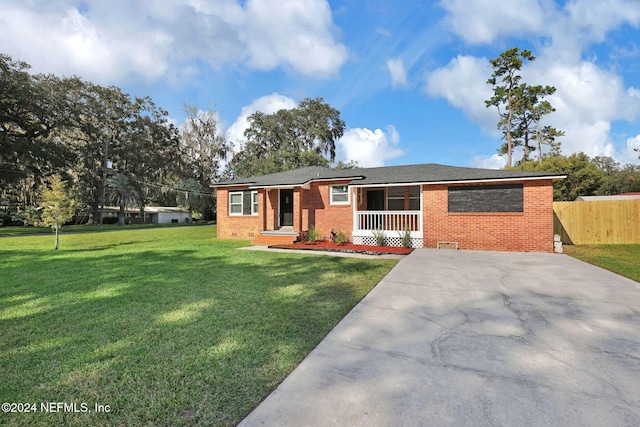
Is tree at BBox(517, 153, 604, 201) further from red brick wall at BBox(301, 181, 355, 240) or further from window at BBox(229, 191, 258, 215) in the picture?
window at BBox(229, 191, 258, 215)

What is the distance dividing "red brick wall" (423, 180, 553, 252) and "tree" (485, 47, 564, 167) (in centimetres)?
1915

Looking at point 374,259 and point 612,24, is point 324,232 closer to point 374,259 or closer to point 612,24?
point 374,259

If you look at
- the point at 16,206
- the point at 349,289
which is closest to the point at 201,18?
the point at 349,289

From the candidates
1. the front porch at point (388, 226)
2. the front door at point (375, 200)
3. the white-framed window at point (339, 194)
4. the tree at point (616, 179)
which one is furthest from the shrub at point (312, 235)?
the tree at point (616, 179)

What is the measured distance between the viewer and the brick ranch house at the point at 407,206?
943 cm

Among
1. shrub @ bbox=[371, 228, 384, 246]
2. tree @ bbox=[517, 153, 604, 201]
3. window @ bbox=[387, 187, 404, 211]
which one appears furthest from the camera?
tree @ bbox=[517, 153, 604, 201]

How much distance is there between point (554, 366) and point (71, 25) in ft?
54.9

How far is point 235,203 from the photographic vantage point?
1521 cm

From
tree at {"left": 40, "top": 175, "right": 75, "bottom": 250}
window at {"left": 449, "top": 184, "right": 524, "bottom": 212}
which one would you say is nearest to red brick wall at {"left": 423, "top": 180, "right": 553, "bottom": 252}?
window at {"left": 449, "top": 184, "right": 524, "bottom": 212}

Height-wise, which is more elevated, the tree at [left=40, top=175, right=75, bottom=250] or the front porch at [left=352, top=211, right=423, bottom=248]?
the tree at [left=40, top=175, right=75, bottom=250]

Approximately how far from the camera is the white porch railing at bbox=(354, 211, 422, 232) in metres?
11.3

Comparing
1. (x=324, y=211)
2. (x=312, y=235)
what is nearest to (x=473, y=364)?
(x=312, y=235)

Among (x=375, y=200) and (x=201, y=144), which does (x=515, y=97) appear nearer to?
(x=375, y=200)

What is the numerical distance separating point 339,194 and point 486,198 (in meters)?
5.72
